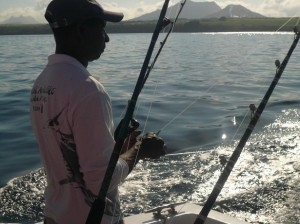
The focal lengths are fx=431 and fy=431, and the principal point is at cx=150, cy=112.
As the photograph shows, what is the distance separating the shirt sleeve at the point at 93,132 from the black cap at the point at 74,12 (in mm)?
456

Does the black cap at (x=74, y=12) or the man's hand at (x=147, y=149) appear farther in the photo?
the man's hand at (x=147, y=149)

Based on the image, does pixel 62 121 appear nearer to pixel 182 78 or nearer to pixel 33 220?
pixel 33 220

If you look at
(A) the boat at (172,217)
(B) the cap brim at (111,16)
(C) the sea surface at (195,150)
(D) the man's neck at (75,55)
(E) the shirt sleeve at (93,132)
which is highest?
(B) the cap brim at (111,16)

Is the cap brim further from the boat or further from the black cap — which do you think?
the boat

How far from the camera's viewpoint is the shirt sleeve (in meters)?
2.09

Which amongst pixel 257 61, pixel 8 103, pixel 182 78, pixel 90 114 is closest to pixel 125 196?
pixel 90 114

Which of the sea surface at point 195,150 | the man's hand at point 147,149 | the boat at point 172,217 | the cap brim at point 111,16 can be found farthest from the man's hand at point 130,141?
the sea surface at point 195,150

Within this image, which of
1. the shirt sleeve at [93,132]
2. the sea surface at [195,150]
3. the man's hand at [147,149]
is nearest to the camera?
the shirt sleeve at [93,132]

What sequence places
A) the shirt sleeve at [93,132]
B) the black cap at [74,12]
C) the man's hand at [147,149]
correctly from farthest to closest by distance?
the man's hand at [147,149] < the black cap at [74,12] < the shirt sleeve at [93,132]

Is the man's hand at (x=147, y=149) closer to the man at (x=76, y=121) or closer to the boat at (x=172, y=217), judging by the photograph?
the man at (x=76, y=121)

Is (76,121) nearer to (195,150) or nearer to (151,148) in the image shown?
(151,148)

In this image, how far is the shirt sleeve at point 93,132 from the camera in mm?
2086

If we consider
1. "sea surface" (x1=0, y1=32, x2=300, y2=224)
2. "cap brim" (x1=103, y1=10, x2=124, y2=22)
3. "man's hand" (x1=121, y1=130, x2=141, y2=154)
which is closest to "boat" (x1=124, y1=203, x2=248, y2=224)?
"sea surface" (x1=0, y1=32, x2=300, y2=224)

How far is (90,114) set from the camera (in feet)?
6.84
